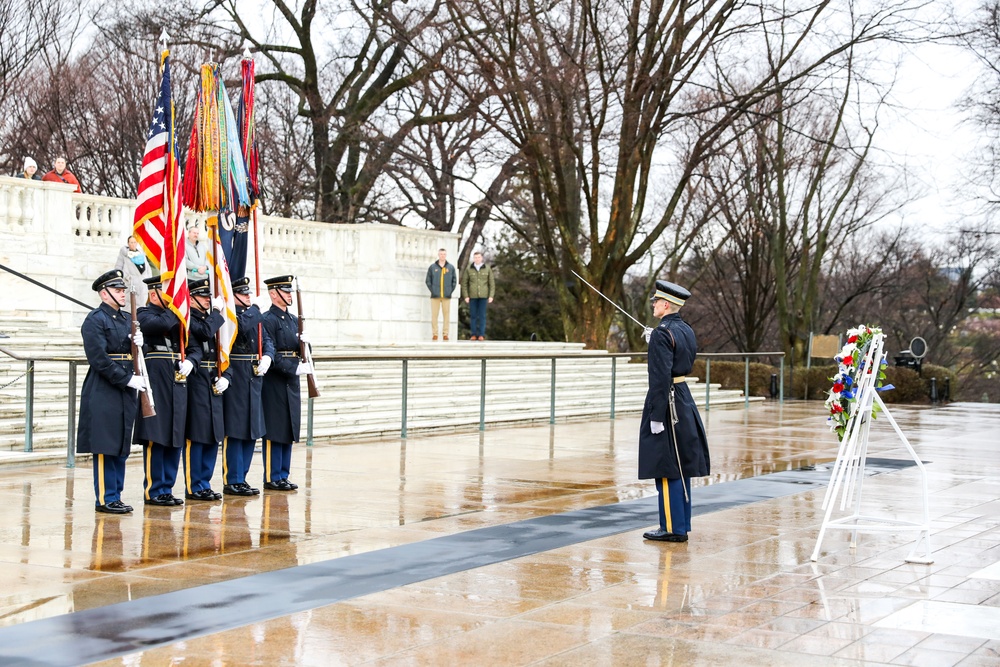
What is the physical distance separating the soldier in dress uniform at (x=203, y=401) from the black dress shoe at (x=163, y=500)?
41cm

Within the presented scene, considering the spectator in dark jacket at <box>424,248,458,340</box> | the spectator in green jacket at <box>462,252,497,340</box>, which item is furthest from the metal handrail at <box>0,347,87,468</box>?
the spectator in dark jacket at <box>424,248,458,340</box>

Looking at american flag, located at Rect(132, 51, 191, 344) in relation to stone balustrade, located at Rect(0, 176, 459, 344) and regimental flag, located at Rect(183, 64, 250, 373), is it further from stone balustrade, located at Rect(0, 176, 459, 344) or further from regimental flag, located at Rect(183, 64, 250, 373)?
stone balustrade, located at Rect(0, 176, 459, 344)

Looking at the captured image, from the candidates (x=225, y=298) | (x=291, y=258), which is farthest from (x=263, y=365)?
(x=291, y=258)

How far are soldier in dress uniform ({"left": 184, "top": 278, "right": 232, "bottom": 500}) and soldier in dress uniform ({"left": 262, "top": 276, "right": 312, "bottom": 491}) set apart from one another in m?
0.65

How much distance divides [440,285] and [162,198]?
52.3 ft

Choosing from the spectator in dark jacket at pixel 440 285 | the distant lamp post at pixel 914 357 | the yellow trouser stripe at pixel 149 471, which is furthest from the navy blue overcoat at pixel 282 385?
the distant lamp post at pixel 914 357

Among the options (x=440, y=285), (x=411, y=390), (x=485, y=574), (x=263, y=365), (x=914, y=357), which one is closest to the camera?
(x=485, y=574)

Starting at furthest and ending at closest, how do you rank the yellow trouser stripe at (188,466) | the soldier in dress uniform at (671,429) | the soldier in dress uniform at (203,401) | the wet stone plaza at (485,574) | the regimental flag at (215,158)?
the regimental flag at (215,158) → the yellow trouser stripe at (188,466) → the soldier in dress uniform at (203,401) → the soldier in dress uniform at (671,429) → the wet stone plaza at (485,574)

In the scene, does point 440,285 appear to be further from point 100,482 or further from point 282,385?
point 100,482

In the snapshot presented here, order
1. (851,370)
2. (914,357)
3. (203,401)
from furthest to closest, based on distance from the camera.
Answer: (914,357)
(203,401)
(851,370)

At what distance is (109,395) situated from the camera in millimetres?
9586

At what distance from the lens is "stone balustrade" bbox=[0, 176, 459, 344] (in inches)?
803

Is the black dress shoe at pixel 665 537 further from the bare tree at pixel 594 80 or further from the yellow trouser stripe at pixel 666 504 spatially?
the bare tree at pixel 594 80

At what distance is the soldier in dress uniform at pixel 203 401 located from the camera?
10359 mm
